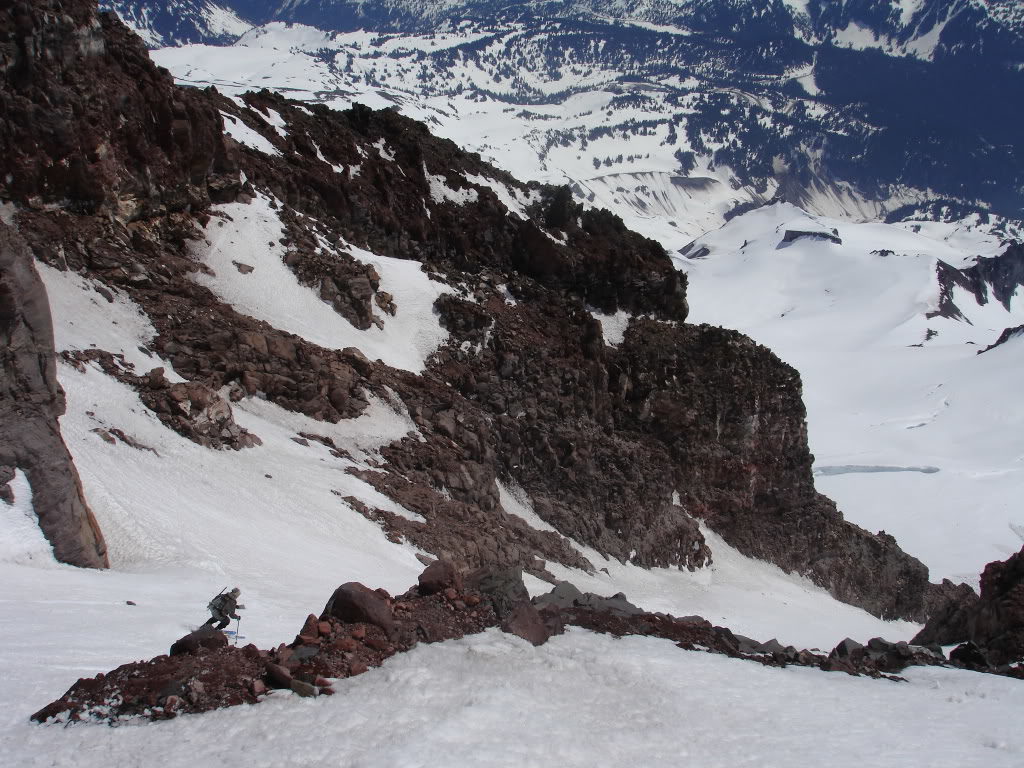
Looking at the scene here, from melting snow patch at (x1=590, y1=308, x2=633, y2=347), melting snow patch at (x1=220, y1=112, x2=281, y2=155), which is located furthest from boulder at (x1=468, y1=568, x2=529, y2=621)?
melting snow patch at (x1=590, y1=308, x2=633, y2=347)

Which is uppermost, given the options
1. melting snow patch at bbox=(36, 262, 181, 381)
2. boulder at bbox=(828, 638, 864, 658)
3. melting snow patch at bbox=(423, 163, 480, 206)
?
melting snow patch at bbox=(423, 163, 480, 206)

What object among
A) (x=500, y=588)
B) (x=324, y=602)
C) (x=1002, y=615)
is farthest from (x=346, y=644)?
(x=1002, y=615)

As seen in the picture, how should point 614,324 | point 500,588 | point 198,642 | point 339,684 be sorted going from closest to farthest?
point 339,684
point 198,642
point 500,588
point 614,324

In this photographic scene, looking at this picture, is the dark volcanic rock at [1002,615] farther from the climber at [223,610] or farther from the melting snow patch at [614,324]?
the melting snow patch at [614,324]

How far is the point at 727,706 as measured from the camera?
314 inches

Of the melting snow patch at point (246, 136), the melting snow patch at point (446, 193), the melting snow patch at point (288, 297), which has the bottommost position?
the melting snow patch at point (288, 297)

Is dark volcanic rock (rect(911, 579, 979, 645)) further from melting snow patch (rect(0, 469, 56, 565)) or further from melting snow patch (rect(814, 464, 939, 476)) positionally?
melting snow patch (rect(814, 464, 939, 476))

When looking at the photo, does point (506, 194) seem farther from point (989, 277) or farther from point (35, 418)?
point (989, 277)

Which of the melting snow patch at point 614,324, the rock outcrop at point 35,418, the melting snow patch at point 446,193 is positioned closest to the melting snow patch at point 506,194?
the melting snow patch at point 446,193

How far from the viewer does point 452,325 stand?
2777cm

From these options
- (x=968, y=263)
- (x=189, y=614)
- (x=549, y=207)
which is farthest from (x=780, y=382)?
(x=968, y=263)

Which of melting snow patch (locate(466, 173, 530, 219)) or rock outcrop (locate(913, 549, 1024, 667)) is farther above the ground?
melting snow patch (locate(466, 173, 530, 219))

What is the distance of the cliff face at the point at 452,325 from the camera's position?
754 inches

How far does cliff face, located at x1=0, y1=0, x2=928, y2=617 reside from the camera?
1914 cm
